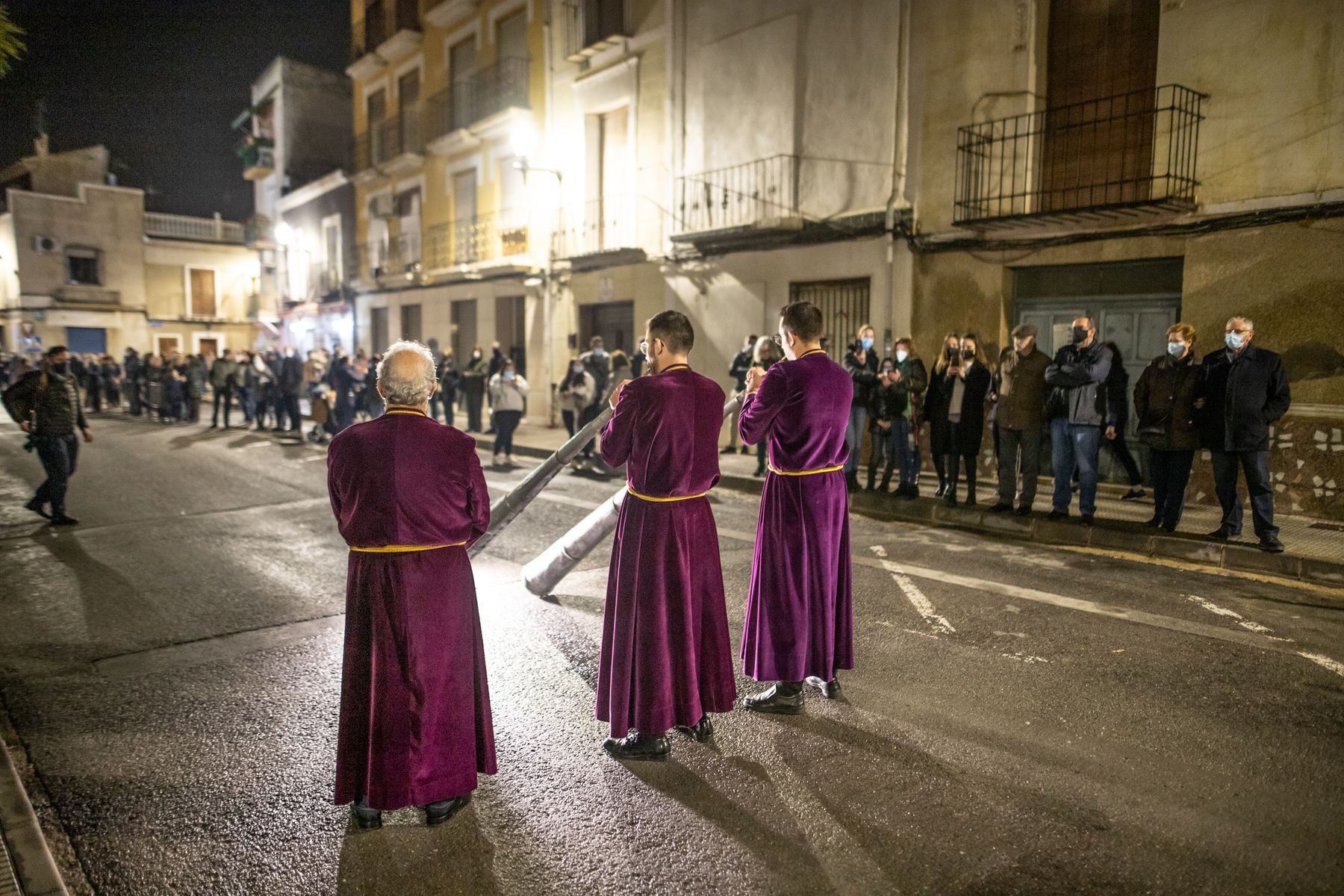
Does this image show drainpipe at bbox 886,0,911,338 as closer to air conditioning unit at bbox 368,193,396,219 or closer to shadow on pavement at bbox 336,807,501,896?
shadow on pavement at bbox 336,807,501,896

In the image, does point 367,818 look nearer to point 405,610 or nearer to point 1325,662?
point 405,610

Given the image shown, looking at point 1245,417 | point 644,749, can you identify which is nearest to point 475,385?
point 1245,417

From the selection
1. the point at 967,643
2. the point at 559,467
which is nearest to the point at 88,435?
the point at 559,467

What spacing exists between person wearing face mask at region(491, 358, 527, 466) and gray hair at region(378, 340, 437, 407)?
10270 millimetres

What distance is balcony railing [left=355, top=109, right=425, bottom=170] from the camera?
81.2ft

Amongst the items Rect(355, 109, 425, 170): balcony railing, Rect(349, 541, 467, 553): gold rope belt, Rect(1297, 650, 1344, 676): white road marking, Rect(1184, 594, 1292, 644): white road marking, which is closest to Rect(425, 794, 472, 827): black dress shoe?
Rect(349, 541, 467, 553): gold rope belt

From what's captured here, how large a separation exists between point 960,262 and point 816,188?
3.13 meters

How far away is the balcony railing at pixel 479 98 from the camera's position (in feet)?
67.4

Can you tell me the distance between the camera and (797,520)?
4.25m

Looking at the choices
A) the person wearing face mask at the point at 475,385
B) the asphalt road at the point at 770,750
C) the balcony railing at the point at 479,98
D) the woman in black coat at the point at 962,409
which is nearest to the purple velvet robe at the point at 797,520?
the asphalt road at the point at 770,750

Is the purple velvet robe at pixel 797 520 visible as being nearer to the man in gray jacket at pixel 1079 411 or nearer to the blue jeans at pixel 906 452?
the man in gray jacket at pixel 1079 411

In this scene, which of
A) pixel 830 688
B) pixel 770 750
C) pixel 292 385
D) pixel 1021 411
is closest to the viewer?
pixel 770 750

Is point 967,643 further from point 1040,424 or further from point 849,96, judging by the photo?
point 849,96

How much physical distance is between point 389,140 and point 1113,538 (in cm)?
2360
